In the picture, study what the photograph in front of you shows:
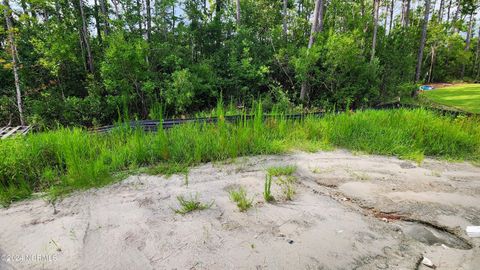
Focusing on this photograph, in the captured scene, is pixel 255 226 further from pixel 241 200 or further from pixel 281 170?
pixel 281 170

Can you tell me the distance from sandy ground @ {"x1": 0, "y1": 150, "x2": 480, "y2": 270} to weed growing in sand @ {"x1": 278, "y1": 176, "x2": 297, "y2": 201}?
0.06 metres

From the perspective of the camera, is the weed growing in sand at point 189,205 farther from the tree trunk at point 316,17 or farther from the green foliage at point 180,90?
the tree trunk at point 316,17

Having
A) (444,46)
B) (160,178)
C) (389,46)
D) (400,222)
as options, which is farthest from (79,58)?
(444,46)

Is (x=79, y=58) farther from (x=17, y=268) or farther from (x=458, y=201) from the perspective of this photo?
(x=458, y=201)

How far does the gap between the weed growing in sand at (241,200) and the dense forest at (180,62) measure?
246 inches

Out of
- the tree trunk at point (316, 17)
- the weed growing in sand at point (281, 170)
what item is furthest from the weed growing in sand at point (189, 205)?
the tree trunk at point (316, 17)

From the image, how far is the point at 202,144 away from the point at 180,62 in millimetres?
6653

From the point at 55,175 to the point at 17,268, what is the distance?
1.54 m

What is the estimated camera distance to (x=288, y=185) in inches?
102

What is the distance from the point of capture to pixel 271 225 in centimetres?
195

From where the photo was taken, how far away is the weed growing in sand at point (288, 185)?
2.40m

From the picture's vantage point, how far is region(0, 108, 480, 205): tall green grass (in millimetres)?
2734

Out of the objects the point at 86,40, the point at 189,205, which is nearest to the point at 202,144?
the point at 189,205

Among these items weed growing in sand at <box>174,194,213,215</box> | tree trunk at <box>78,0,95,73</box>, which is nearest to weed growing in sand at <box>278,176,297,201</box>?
weed growing in sand at <box>174,194,213,215</box>
